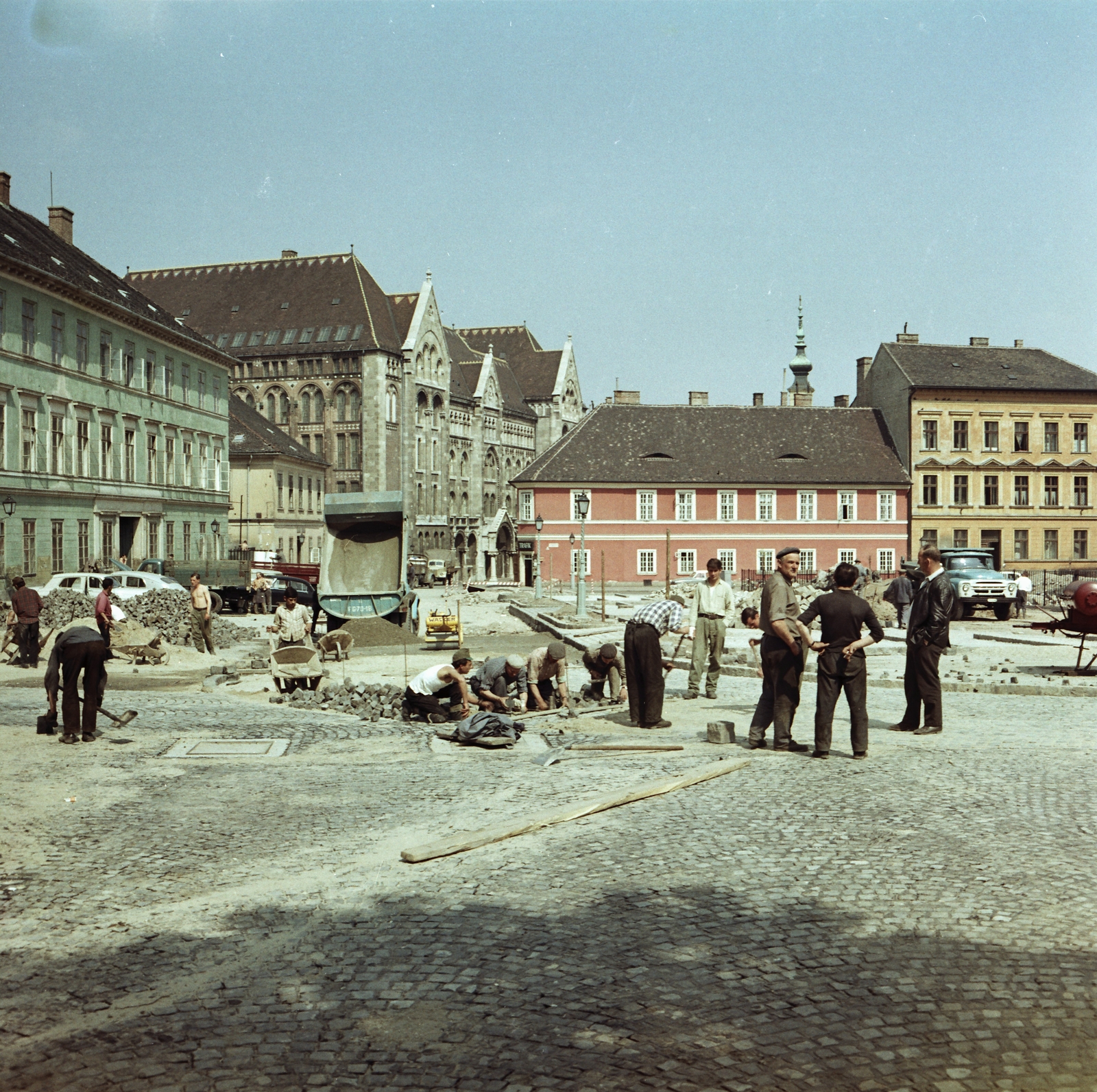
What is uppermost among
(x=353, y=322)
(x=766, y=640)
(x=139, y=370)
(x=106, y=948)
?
(x=353, y=322)

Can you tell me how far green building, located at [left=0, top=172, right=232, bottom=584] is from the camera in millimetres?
39281

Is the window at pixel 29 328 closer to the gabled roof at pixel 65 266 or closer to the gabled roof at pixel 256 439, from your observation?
the gabled roof at pixel 65 266

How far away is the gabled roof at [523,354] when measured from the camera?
122875 mm

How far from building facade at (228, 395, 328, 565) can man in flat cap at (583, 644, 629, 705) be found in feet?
181

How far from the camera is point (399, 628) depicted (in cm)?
2895

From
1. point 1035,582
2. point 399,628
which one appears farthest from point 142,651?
point 1035,582

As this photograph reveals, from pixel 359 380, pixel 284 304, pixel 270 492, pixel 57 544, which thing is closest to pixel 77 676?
pixel 57 544

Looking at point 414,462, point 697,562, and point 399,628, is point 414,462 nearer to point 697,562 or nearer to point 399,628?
point 697,562

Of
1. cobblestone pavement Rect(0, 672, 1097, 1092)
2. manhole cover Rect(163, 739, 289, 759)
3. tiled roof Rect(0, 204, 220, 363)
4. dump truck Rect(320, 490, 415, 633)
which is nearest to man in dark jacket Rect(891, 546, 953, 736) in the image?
cobblestone pavement Rect(0, 672, 1097, 1092)

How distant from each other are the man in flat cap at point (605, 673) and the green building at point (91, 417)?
26.5 meters

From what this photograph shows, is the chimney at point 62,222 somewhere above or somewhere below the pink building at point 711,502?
above

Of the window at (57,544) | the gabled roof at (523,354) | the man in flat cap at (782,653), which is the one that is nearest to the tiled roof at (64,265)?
the window at (57,544)

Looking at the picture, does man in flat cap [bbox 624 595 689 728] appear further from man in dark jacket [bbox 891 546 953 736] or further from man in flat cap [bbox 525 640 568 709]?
man in dark jacket [bbox 891 546 953 736]

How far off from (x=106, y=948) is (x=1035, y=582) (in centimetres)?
5408
